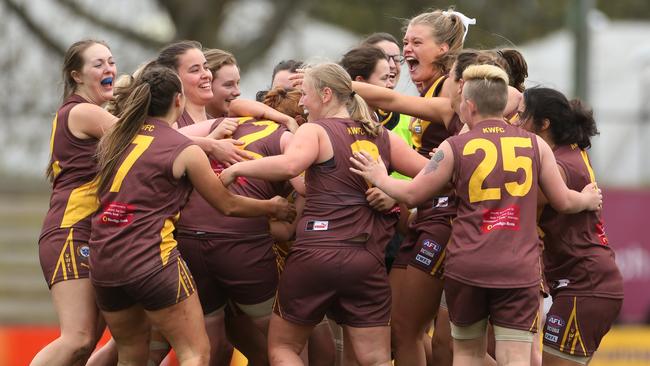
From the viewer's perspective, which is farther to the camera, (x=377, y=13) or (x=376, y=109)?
(x=377, y=13)

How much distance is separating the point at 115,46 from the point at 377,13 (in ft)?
20.0

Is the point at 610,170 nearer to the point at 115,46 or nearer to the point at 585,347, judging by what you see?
the point at 115,46

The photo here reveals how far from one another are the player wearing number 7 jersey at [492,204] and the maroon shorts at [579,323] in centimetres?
53

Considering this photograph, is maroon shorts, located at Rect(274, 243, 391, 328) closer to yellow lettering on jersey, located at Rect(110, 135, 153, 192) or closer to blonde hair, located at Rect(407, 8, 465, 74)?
yellow lettering on jersey, located at Rect(110, 135, 153, 192)

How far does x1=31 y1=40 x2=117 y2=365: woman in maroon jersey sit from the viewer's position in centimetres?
723

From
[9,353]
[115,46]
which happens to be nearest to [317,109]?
[9,353]

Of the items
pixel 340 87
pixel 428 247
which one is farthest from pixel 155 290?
pixel 428 247

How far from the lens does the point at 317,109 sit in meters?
7.22

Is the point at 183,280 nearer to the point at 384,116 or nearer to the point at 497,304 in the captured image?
the point at 497,304

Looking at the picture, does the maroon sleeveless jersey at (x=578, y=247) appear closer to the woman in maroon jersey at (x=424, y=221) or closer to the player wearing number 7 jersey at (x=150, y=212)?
the woman in maroon jersey at (x=424, y=221)

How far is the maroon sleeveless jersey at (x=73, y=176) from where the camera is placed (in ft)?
23.9

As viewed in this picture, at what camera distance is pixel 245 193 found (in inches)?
295

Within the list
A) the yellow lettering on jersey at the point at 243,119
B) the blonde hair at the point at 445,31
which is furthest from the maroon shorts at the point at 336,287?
the blonde hair at the point at 445,31

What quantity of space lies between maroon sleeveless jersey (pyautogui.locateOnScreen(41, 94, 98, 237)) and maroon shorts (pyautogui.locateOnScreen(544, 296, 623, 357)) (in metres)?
2.77
